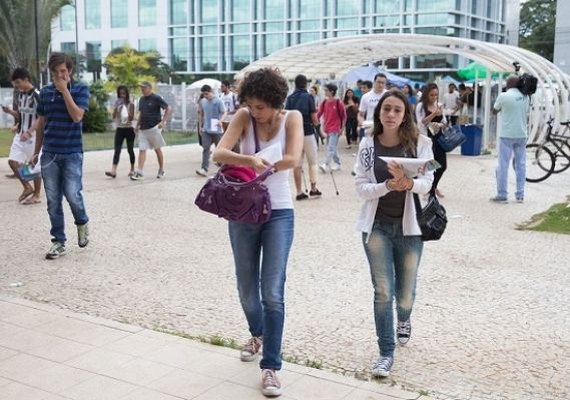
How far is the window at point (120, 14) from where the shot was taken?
84125 mm

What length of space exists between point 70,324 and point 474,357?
2.67 meters

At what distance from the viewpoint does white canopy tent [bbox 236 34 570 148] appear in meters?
16.3

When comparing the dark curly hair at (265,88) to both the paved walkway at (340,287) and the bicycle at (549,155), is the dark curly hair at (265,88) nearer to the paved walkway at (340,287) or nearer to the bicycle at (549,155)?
the paved walkway at (340,287)

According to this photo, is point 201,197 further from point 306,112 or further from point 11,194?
point 11,194

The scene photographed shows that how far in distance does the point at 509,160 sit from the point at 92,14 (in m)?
82.3

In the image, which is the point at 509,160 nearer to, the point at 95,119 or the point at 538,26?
the point at 95,119

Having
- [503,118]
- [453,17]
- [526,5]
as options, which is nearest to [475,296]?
[503,118]

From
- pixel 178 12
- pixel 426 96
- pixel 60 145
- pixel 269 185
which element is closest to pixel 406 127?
pixel 269 185

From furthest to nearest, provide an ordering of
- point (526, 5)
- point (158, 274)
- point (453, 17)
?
1. point (526, 5)
2. point (453, 17)
3. point (158, 274)

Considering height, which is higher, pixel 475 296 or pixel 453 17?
pixel 453 17

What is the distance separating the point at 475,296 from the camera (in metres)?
5.80

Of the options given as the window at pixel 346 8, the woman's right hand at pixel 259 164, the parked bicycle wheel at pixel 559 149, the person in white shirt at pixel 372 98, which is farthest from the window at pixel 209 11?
the woman's right hand at pixel 259 164

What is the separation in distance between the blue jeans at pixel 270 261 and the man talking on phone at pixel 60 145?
3.27 m

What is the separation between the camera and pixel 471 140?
17891 mm
